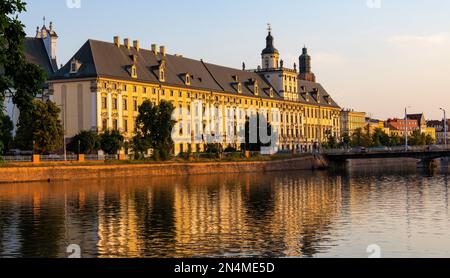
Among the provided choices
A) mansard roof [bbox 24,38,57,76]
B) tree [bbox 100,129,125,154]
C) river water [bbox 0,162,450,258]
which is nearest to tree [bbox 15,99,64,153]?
tree [bbox 100,129,125,154]

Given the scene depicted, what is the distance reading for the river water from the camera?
1303 inches

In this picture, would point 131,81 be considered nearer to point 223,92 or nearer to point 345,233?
point 223,92

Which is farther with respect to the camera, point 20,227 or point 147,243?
point 20,227

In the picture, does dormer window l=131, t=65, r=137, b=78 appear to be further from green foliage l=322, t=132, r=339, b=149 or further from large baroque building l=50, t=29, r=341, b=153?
green foliage l=322, t=132, r=339, b=149

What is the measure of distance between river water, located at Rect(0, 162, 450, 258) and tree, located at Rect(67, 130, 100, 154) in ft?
121

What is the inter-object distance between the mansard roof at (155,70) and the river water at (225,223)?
184 ft

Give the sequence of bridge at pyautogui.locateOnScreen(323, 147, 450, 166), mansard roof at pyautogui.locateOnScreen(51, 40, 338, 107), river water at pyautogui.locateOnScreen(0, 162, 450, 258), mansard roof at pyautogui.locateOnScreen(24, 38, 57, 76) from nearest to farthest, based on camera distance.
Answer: river water at pyautogui.locateOnScreen(0, 162, 450, 258)
mansard roof at pyautogui.locateOnScreen(51, 40, 338, 107)
bridge at pyautogui.locateOnScreen(323, 147, 450, 166)
mansard roof at pyautogui.locateOnScreen(24, 38, 57, 76)

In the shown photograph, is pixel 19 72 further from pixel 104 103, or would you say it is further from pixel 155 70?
pixel 155 70

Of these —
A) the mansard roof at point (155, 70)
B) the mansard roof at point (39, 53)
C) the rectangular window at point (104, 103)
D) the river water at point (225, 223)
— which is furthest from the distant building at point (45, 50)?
the river water at point (225, 223)

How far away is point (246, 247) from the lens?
33.5 meters

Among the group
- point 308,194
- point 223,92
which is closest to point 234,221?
point 308,194

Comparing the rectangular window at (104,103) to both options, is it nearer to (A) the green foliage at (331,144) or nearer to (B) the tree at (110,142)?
(B) the tree at (110,142)

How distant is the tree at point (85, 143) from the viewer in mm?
107250

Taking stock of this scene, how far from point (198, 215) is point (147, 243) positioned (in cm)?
1299
